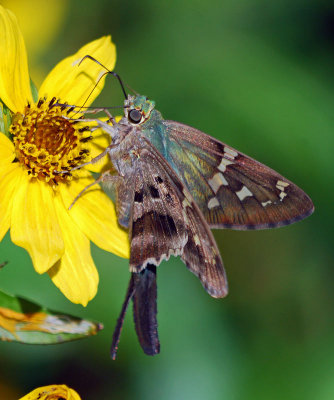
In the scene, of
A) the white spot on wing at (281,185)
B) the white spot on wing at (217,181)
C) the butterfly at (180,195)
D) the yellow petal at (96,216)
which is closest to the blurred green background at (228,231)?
the yellow petal at (96,216)

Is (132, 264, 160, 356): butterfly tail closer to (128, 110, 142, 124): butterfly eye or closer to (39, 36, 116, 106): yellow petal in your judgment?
(128, 110, 142, 124): butterfly eye

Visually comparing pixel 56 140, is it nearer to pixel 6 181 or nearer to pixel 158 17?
pixel 6 181

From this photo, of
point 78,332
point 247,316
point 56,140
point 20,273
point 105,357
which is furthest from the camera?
point 247,316

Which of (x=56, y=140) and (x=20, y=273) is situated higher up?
(x=56, y=140)

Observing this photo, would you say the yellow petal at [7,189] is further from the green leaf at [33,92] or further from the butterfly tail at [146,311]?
the butterfly tail at [146,311]

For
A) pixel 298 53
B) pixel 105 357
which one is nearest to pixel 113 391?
pixel 105 357

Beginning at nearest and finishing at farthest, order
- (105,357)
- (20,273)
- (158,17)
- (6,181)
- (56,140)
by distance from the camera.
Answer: (6,181) < (56,140) < (20,273) < (105,357) < (158,17)
